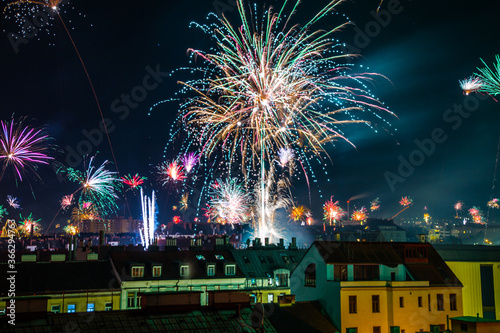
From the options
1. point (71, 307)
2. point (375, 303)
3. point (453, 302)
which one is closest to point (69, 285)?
point (71, 307)

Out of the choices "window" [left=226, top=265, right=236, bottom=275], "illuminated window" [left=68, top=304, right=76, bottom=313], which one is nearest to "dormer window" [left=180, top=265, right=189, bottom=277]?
"window" [left=226, top=265, right=236, bottom=275]

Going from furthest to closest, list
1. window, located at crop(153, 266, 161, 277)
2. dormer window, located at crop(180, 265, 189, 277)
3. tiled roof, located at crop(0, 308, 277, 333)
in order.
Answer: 1. dormer window, located at crop(180, 265, 189, 277)
2. window, located at crop(153, 266, 161, 277)
3. tiled roof, located at crop(0, 308, 277, 333)

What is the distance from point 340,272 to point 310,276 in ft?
13.4

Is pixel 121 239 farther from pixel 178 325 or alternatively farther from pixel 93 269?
pixel 178 325

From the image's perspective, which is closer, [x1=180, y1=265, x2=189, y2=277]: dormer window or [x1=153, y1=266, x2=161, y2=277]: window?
[x1=153, y1=266, x2=161, y2=277]: window

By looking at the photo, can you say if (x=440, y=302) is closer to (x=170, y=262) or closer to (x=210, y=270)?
(x=210, y=270)

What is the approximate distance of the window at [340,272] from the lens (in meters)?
50.8

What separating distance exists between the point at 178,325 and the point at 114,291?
2409 cm

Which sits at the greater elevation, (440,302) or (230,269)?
(230,269)

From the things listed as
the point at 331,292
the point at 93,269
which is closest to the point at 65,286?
the point at 93,269

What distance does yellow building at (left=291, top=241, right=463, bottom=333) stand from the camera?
162 ft

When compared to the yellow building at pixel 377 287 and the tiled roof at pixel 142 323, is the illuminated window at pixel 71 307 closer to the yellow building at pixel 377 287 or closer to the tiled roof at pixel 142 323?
the tiled roof at pixel 142 323

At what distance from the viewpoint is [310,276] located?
5381cm

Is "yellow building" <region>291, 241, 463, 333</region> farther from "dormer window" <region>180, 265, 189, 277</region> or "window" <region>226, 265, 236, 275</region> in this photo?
"dormer window" <region>180, 265, 189, 277</region>
